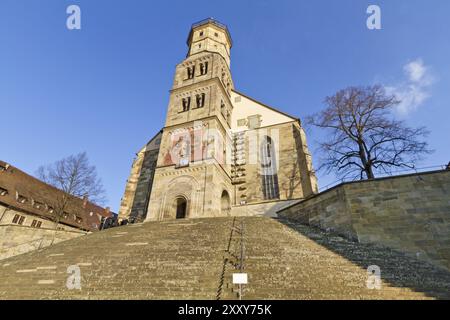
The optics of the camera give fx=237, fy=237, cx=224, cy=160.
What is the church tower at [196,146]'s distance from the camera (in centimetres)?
1756

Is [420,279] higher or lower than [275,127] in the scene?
lower

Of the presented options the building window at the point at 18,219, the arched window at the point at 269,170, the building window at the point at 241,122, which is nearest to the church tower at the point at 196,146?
the building window at the point at 241,122

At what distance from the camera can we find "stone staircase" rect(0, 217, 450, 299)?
6.08 metres

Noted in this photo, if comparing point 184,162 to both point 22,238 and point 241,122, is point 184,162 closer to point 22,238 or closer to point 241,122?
point 241,122

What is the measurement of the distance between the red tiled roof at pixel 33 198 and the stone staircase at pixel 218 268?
19.9 m

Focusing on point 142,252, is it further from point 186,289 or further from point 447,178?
point 447,178

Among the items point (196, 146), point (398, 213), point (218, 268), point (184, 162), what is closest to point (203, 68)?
point (196, 146)

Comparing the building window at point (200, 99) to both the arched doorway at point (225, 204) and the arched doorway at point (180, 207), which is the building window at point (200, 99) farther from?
the arched doorway at point (180, 207)

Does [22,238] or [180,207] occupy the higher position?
[180,207]

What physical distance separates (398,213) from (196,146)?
14.1 metres

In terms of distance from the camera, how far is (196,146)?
19.7 metres
